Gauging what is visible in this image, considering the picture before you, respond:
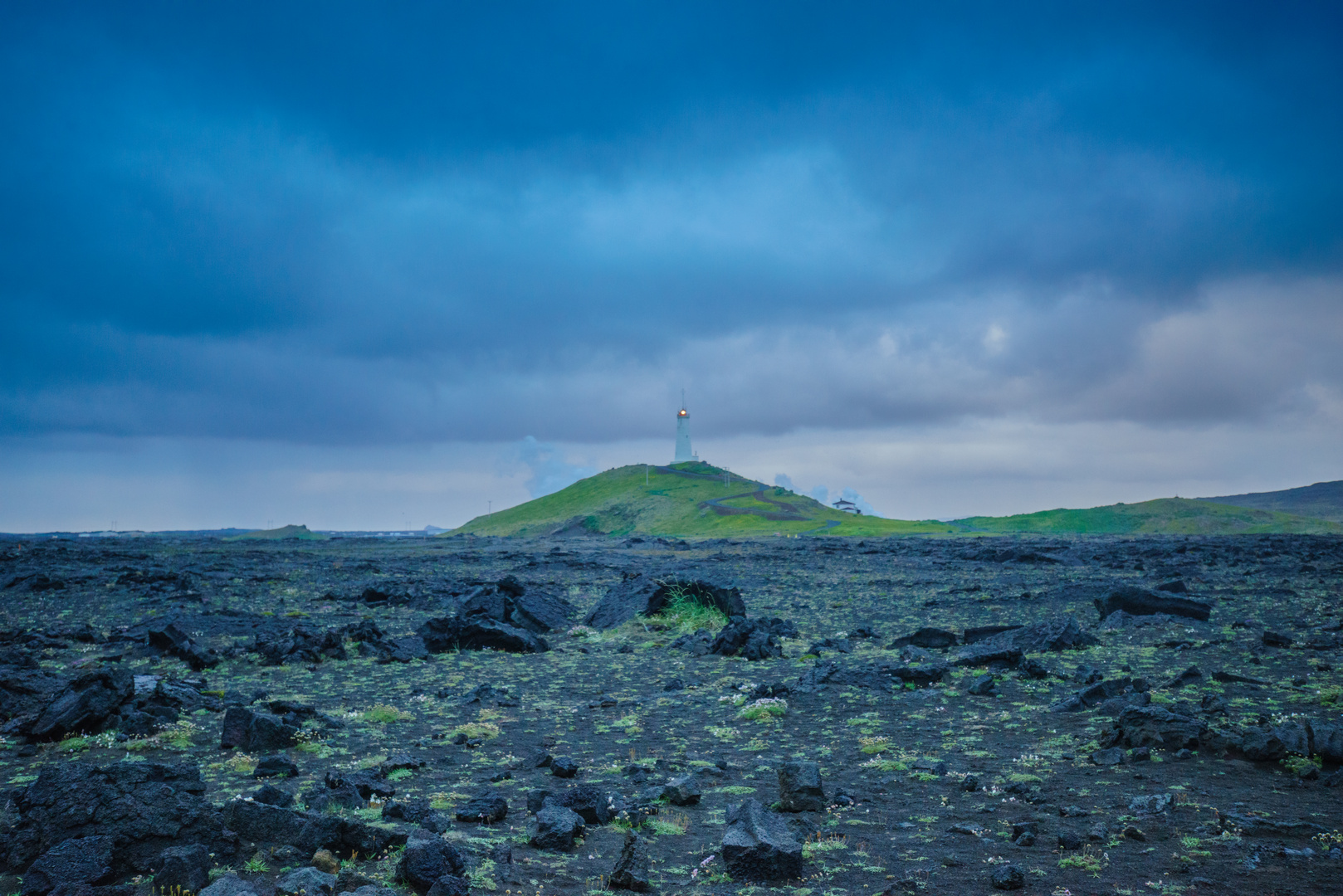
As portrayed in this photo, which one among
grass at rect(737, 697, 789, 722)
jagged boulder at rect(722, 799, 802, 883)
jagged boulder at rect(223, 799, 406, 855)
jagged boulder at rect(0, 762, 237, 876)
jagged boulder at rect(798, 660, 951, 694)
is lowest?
grass at rect(737, 697, 789, 722)

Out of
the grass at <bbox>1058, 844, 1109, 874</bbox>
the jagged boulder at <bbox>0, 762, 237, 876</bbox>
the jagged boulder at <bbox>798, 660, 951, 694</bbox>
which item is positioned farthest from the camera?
the jagged boulder at <bbox>798, 660, 951, 694</bbox>

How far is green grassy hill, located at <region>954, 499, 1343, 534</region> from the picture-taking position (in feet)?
323

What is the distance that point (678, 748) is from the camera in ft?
41.1

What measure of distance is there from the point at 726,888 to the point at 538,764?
4761 millimetres

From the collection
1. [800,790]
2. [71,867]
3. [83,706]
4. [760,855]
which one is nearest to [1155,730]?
[800,790]

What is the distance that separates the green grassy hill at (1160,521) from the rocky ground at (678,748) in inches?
3381

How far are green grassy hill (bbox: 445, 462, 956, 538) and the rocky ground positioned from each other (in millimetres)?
78713

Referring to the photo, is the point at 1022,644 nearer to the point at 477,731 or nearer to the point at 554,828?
the point at 477,731

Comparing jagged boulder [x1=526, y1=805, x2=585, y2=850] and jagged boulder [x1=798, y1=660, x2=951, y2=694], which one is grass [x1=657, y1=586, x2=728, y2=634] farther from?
jagged boulder [x1=526, y1=805, x2=585, y2=850]

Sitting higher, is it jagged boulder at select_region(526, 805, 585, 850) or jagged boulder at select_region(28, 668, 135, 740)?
jagged boulder at select_region(28, 668, 135, 740)

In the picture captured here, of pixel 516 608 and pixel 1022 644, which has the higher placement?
pixel 516 608

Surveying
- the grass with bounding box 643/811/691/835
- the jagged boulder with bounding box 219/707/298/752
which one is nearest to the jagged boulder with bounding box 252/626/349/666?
the jagged boulder with bounding box 219/707/298/752

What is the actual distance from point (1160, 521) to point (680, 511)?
238 feet

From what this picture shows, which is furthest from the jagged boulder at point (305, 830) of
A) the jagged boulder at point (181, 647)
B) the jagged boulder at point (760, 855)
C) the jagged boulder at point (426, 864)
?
the jagged boulder at point (181, 647)
